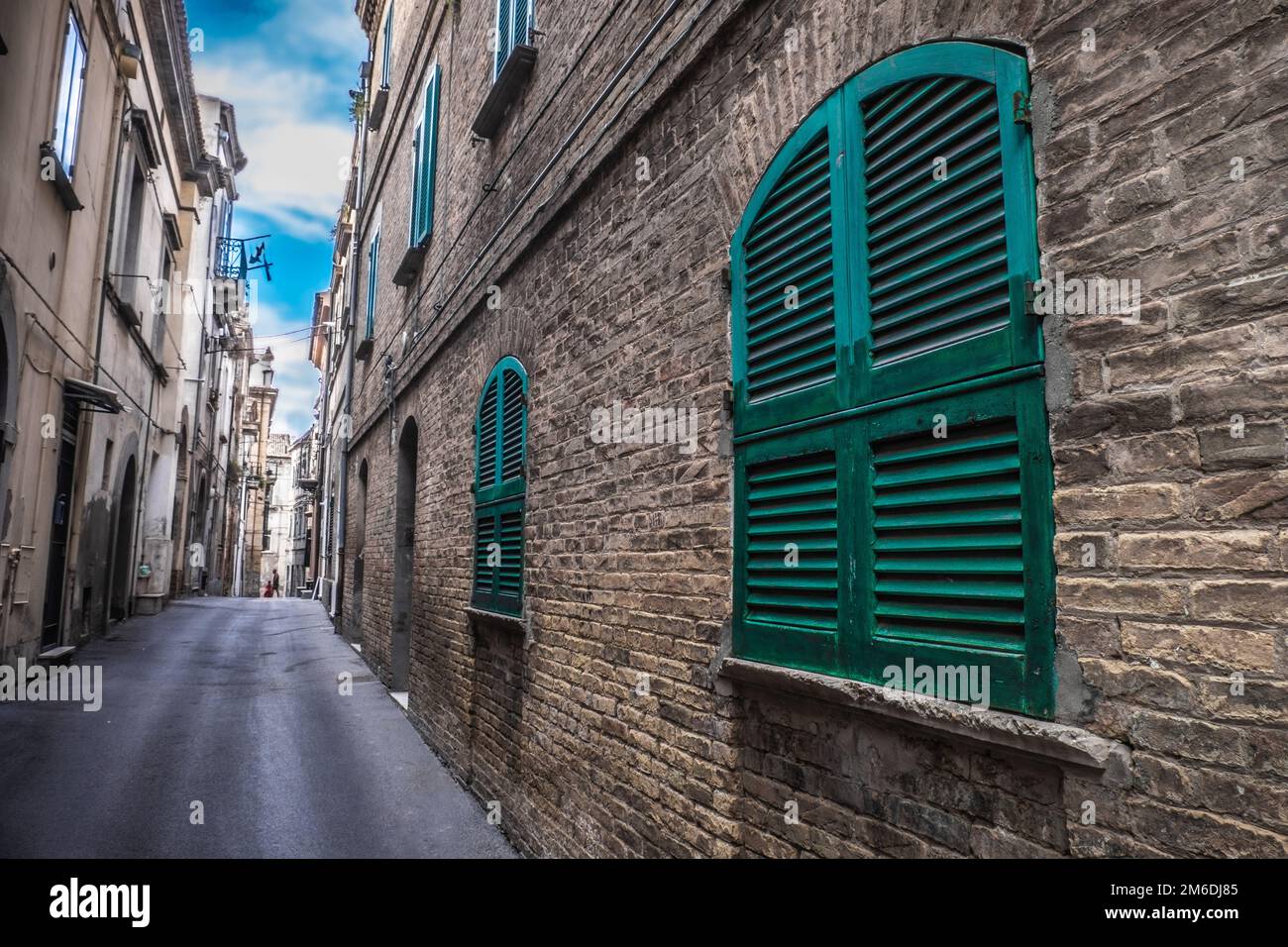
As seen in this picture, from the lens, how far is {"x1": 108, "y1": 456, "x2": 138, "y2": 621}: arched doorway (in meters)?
14.2

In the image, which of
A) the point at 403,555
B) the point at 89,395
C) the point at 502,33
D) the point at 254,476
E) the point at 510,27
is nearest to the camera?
the point at 510,27

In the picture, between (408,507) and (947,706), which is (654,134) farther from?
(408,507)

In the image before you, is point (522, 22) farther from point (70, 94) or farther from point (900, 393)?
point (70, 94)

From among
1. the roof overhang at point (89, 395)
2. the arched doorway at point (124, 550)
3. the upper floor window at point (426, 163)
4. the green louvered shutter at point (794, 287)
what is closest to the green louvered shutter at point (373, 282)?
the upper floor window at point (426, 163)

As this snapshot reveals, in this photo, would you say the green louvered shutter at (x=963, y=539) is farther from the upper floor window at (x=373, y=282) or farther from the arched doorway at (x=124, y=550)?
the arched doorway at (x=124, y=550)

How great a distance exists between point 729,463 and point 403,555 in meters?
7.81

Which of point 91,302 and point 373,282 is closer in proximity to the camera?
point 91,302

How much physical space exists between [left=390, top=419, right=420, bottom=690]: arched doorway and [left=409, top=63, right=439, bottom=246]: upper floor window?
2259mm

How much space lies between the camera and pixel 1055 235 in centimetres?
202

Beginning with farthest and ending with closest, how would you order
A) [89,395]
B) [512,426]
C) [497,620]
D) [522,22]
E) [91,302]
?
[91,302] < [89,395] < [522,22] < [512,426] < [497,620]

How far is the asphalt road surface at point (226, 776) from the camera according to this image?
192 inches

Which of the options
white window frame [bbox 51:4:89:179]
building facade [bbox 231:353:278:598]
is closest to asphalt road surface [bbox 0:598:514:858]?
white window frame [bbox 51:4:89:179]

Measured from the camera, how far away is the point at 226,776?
6055 millimetres

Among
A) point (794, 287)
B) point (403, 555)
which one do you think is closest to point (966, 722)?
point (794, 287)
